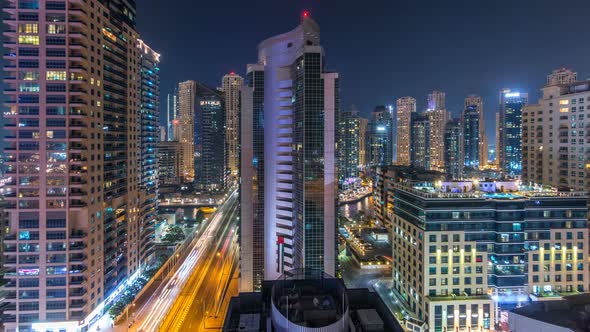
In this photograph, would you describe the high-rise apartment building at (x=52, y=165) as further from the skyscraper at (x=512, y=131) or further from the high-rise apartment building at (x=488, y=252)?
the skyscraper at (x=512, y=131)

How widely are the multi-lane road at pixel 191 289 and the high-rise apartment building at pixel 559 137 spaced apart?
62.7 m

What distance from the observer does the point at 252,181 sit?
49.8 metres

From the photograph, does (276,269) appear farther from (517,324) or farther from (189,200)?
(189,200)

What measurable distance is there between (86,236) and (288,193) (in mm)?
27290

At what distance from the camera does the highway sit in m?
41.1

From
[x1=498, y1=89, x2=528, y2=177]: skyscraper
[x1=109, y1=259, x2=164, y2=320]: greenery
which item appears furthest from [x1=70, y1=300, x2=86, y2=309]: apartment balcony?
[x1=498, y1=89, x2=528, y2=177]: skyscraper

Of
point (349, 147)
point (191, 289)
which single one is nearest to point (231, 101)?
point (349, 147)

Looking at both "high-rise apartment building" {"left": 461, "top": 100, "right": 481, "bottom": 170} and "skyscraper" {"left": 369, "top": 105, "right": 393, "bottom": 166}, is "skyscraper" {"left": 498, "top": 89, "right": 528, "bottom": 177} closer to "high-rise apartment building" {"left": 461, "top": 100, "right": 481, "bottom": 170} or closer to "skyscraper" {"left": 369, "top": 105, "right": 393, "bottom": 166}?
"high-rise apartment building" {"left": 461, "top": 100, "right": 481, "bottom": 170}

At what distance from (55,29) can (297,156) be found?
3402 centimetres

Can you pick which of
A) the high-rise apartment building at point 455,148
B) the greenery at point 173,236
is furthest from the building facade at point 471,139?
the greenery at point 173,236

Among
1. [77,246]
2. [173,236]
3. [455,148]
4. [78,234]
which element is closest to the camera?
[77,246]

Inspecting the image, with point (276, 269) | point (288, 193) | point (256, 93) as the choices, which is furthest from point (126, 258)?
point (256, 93)

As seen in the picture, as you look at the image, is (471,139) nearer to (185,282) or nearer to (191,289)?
(185,282)

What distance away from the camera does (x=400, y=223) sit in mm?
48281
